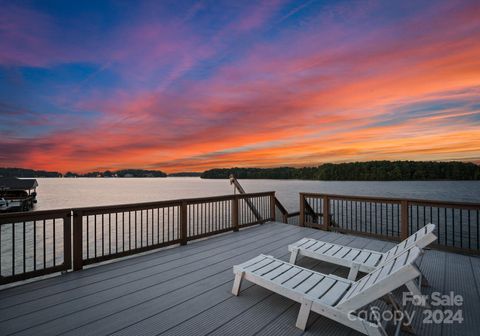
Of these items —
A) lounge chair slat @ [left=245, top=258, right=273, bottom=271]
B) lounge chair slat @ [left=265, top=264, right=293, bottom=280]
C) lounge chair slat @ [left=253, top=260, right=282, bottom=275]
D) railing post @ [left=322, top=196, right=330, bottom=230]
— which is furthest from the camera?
railing post @ [left=322, top=196, right=330, bottom=230]

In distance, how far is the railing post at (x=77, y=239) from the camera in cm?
338

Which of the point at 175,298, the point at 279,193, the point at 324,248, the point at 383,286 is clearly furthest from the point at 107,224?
the point at 279,193

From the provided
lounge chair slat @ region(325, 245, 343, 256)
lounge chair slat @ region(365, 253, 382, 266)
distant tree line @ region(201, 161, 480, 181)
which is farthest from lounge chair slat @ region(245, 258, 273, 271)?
distant tree line @ region(201, 161, 480, 181)

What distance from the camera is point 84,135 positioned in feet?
40.2

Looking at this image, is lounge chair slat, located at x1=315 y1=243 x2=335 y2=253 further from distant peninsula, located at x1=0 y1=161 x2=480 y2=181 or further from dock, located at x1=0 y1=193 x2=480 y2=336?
distant peninsula, located at x1=0 y1=161 x2=480 y2=181

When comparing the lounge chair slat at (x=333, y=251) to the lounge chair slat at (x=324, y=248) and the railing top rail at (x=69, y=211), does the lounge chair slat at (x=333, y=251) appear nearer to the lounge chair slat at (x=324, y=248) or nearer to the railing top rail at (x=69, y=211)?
the lounge chair slat at (x=324, y=248)

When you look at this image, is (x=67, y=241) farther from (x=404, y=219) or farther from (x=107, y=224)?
(x=107, y=224)

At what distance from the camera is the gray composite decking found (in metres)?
2.07

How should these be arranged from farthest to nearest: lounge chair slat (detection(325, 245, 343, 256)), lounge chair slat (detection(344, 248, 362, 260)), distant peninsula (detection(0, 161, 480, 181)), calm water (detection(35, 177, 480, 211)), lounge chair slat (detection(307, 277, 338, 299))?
1. distant peninsula (detection(0, 161, 480, 181))
2. calm water (detection(35, 177, 480, 211))
3. lounge chair slat (detection(325, 245, 343, 256))
4. lounge chair slat (detection(344, 248, 362, 260))
5. lounge chair slat (detection(307, 277, 338, 299))

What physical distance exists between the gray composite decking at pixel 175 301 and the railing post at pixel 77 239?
0.16 meters

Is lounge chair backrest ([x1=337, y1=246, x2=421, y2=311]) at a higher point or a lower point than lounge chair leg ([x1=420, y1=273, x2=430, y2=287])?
higher

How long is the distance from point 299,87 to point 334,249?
596 cm

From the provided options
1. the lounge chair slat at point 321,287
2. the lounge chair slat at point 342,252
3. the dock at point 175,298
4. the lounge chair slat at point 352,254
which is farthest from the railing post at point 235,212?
the lounge chair slat at point 321,287

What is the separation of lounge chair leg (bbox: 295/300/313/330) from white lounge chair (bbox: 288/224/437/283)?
110 cm
